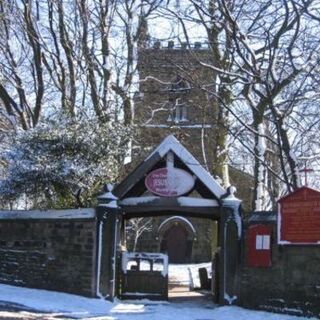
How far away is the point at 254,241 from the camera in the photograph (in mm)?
15039

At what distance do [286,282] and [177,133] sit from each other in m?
12.7

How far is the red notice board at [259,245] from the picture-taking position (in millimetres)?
14719

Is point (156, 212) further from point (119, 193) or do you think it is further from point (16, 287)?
point (16, 287)

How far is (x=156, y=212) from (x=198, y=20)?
18.3 feet

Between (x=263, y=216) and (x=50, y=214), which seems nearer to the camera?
(x=263, y=216)

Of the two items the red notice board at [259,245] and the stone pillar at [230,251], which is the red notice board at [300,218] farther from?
the stone pillar at [230,251]

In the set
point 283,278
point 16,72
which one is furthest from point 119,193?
point 16,72

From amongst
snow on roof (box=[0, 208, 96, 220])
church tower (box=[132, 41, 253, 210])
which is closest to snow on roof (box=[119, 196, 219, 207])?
snow on roof (box=[0, 208, 96, 220])

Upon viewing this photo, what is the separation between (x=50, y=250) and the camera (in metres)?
16.6

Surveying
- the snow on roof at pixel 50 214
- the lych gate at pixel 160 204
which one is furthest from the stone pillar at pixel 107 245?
the snow on roof at pixel 50 214

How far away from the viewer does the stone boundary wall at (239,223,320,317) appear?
13922 millimetres

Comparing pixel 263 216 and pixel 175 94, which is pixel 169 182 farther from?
pixel 175 94

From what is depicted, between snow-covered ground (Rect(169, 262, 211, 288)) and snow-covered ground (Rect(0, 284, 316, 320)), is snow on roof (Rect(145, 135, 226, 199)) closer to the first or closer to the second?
snow-covered ground (Rect(0, 284, 316, 320))

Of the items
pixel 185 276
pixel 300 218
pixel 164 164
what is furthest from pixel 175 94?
pixel 300 218
